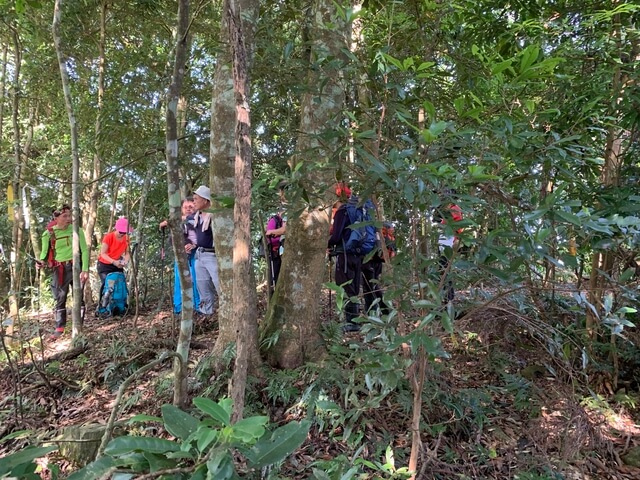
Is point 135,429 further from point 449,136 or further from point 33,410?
point 449,136

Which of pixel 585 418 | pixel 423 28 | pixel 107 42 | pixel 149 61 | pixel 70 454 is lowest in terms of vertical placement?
pixel 70 454

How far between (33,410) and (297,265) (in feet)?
8.57

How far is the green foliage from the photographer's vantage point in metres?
1.02

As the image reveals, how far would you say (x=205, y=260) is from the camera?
5371 mm

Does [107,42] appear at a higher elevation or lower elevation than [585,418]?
higher

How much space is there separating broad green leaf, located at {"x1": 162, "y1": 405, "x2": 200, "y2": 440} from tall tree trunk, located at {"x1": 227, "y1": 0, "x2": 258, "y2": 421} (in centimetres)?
64

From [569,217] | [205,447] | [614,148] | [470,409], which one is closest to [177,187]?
[205,447]

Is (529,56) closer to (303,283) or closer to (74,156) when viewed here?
(303,283)

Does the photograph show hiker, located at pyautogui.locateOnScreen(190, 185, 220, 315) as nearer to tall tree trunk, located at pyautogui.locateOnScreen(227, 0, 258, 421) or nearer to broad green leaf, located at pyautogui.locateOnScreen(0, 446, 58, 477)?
tall tree trunk, located at pyautogui.locateOnScreen(227, 0, 258, 421)

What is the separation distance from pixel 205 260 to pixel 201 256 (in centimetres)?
7

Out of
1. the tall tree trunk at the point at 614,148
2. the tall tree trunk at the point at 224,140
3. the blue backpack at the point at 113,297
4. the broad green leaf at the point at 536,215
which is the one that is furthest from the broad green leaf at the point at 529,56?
the blue backpack at the point at 113,297

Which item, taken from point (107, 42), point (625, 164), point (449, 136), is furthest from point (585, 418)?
point (107, 42)

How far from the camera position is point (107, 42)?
23.5ft

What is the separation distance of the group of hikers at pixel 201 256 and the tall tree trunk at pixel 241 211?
2348 mm
